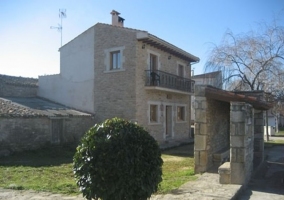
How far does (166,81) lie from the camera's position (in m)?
17.7

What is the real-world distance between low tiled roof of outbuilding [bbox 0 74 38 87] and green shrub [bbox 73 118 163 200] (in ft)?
52.2

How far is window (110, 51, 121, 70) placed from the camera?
1667 cm

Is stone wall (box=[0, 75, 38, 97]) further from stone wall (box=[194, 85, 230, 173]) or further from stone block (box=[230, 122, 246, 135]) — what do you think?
stone block (box=[230, 122, 246, 135])

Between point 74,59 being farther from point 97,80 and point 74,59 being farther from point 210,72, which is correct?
point 210,72

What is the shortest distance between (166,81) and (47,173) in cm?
1036

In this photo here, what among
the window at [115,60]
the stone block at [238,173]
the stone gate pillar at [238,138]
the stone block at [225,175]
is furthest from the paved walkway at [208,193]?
the window at [115,60]

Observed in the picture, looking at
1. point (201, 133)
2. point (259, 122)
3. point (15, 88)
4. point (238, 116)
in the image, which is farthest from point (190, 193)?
point (15, 88)

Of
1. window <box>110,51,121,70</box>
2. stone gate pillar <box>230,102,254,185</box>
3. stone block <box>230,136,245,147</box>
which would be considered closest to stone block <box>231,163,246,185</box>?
stone gate pillar <box>230,102,254,185</box>

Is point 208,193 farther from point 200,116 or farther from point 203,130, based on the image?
point 200,116

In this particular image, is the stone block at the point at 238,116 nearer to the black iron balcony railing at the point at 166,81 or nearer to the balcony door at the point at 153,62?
the black iron balcony railing at the point at 166,81

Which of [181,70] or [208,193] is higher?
[181,70]

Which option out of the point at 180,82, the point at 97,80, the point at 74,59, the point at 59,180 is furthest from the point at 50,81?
the point at 59,180

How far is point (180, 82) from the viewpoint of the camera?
19781mm

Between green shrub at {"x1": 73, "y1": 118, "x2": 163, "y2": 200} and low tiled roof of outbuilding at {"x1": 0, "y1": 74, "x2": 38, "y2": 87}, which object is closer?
green shrub at {"x1": 73, "y1": 118, "x2": 163, "y2": 200}
